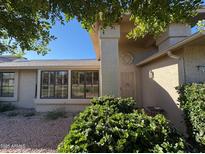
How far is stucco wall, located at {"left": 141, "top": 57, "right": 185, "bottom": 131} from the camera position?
7229 millimetres

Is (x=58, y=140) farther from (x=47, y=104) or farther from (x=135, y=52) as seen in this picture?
(x=135, y=52)

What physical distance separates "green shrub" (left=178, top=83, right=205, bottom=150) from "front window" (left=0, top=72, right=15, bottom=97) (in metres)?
11.7

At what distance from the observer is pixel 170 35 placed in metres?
8.97

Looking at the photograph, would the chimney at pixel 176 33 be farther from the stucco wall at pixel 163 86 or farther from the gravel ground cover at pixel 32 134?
the gravel ground cover at pixel 32 134

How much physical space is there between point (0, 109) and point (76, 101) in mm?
4931

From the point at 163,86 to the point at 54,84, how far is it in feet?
22.6

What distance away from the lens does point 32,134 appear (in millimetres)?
6742

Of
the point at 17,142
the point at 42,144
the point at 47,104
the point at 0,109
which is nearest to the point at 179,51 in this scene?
the point at 42,144

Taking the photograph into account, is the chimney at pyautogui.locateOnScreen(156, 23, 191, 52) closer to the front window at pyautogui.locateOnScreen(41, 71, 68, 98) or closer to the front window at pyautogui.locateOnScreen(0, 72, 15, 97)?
the front window at pyautogui.locateOnScreen(41, 71, 68, 98)

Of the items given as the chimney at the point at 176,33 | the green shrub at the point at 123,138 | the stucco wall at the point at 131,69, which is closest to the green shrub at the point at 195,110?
the green shrub at the point at 123,138

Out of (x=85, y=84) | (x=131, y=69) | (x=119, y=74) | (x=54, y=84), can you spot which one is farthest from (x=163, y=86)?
(x=54, y=84)

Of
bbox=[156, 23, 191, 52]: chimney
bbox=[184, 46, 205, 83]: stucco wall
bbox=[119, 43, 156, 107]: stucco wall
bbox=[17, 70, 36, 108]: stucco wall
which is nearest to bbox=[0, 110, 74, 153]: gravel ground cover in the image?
bbox=[17, 70, 36, 108]: stucco wall

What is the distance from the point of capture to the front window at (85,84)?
11.7 metres

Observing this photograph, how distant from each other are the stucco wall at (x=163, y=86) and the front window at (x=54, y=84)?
5.17 meters
